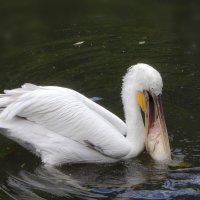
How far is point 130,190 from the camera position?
5332mm

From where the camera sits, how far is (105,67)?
323 inches

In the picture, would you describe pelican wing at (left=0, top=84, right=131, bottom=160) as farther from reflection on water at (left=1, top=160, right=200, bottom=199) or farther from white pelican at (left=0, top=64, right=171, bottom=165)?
reflection on water at (left=1, top=160, right=200, bottom=199)

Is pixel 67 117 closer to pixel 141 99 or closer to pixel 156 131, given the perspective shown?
pixel 141 99

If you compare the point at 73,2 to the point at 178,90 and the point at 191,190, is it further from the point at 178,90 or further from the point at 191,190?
the point at 191,190

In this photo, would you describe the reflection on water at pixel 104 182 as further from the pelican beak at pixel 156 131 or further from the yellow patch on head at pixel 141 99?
the yellow patch on head at pixel 141 99

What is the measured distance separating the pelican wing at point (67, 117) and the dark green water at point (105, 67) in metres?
0.31

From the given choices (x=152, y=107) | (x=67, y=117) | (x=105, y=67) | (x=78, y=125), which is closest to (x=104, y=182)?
(x=78, y=125)

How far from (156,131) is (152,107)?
249 millimetres

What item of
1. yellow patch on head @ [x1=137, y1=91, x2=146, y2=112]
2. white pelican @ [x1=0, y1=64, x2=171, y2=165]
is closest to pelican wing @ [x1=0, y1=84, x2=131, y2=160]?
white pelican @ [x1=0, y1=64, x2=171, y2=165]

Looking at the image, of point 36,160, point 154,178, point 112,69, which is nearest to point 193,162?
point 154,178

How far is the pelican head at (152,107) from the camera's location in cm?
563

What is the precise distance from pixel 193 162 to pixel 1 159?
1.99 meters

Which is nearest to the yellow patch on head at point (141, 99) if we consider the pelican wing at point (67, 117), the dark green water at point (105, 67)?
the pelican wing at point (67, 117)

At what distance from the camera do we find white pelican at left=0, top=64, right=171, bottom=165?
570 cm
